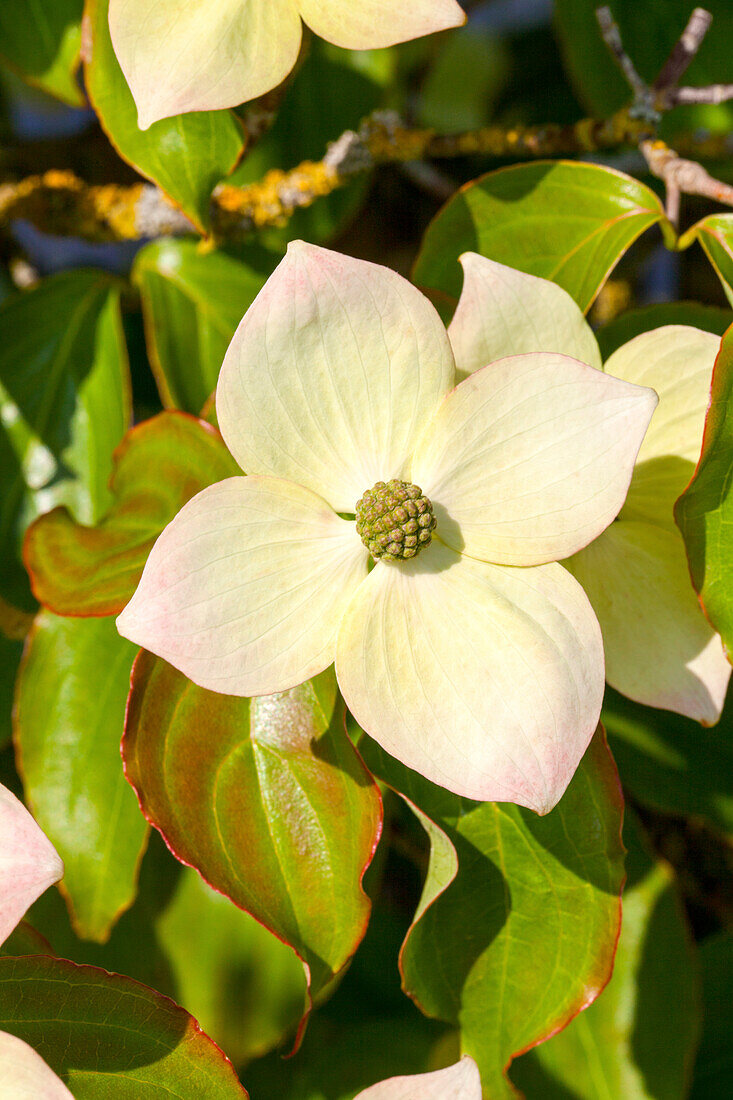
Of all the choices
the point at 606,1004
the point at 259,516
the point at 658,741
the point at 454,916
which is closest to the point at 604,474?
the point at 259,516

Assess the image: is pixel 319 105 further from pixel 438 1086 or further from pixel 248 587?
pixel 438 1086

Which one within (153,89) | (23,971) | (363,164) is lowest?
(23,971)

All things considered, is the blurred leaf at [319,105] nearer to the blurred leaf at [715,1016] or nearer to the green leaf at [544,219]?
the green leaf at [544,219]

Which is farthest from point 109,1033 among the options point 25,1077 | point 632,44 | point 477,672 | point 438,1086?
point 632,44

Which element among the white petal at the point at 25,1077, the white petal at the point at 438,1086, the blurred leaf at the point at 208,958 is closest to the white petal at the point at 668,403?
the white petal at the point at 438,1086

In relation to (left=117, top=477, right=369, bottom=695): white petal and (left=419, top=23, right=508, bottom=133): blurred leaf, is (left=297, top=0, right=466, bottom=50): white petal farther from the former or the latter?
(left=419, top=23, right=508, bottom=133): blurred leaf

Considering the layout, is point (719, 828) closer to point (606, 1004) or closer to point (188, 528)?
point (606, 1004)
